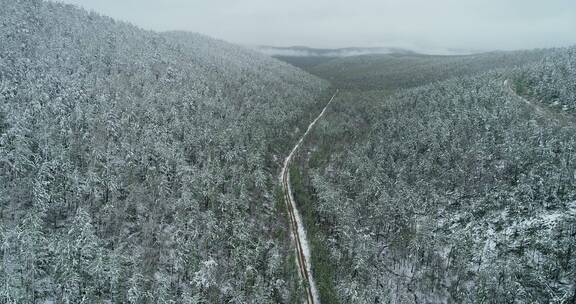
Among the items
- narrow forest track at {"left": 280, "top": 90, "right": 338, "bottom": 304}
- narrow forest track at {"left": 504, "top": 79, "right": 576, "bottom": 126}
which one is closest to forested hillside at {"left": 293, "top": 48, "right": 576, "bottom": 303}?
narrow forest track at {"left": 504, "top": 79, "right": 576, "bottom": 126}

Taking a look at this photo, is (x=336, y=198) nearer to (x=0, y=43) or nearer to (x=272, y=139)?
(x=272, y=139)

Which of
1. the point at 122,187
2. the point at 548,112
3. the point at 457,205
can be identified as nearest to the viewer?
the point at 122,187

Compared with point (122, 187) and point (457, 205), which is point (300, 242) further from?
point (122, 187)

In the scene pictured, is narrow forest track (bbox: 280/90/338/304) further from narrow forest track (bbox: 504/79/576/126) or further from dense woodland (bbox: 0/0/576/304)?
narrow forest track (bbox: 504/79/576/126)

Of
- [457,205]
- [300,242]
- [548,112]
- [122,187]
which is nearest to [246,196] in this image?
[300,242]

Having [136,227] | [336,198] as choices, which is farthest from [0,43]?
[336,198]

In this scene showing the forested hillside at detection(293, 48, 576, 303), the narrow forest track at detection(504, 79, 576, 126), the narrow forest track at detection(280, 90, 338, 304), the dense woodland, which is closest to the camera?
the dense woodland
